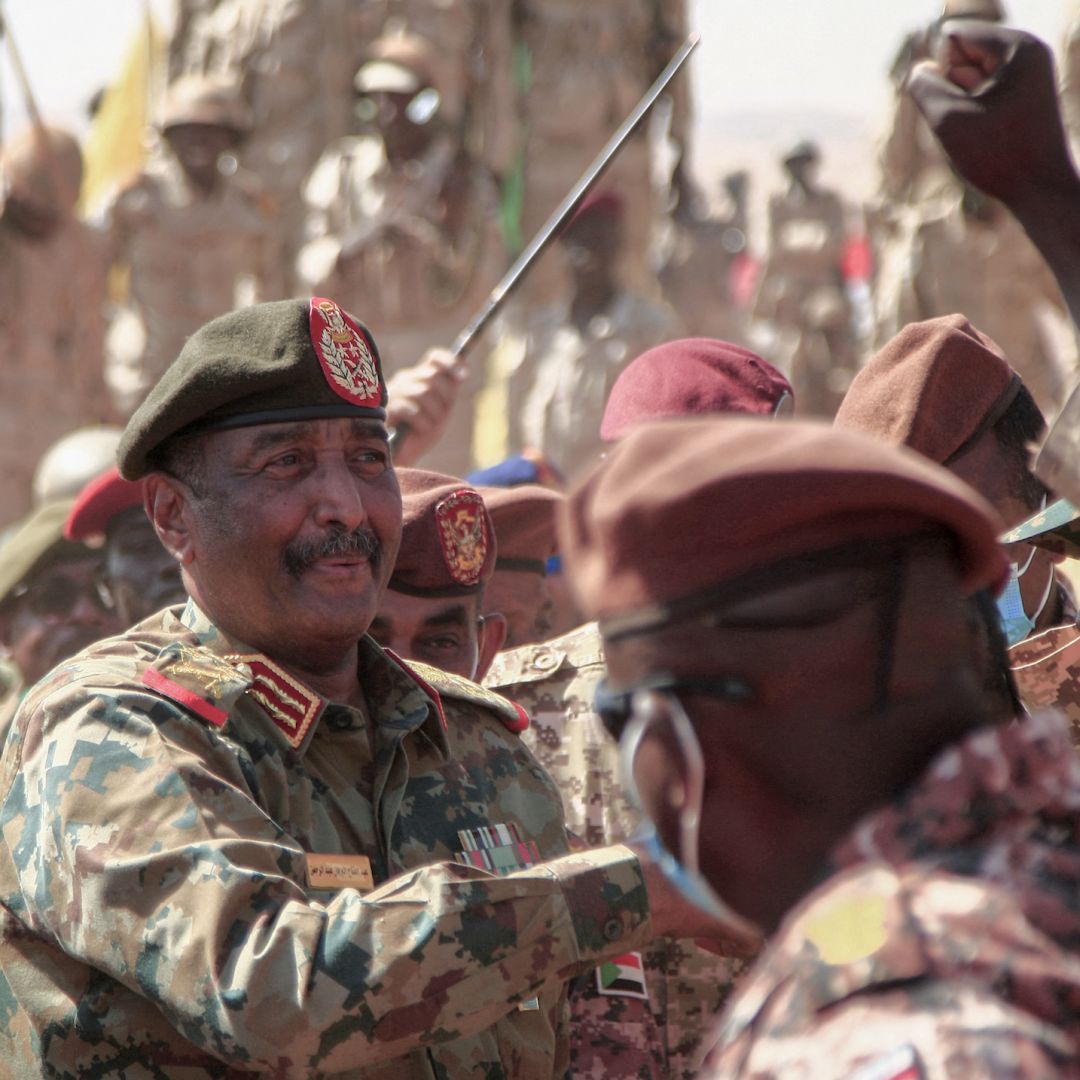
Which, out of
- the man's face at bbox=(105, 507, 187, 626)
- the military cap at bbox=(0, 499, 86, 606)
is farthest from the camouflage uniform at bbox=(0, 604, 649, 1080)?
the military cap at bbox=(0, 499, 86, 606)

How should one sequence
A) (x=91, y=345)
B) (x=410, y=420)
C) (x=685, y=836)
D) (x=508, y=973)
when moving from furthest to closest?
(x=91, y=345)
(x=410, y=420)
(x=508, y=973)
(x=685, y=836)

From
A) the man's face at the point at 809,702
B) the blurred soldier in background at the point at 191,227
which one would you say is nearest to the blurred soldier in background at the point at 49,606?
the man's face at the point at 809,702

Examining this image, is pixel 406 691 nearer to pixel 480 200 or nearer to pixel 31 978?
pixel 31 978

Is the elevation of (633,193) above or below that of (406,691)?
below

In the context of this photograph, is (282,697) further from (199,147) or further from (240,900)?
(199,147)

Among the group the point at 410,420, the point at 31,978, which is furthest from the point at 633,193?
the point at 31,978

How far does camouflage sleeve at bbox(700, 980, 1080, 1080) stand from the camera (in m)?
1.49

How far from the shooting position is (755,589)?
183cm

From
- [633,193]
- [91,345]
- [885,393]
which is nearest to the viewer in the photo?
[885,393]

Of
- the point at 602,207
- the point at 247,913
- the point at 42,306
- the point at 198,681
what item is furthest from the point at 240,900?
the point at 42,306

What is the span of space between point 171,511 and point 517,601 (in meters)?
1.80

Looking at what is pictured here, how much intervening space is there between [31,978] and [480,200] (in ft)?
28.8

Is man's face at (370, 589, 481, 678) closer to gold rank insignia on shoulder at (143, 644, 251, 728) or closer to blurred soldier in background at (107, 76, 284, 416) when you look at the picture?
gold rank insignia on shoulder at (143, 644, 251, 728)

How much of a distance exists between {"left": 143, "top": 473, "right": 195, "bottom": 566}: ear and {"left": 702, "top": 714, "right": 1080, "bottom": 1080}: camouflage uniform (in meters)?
1.47
